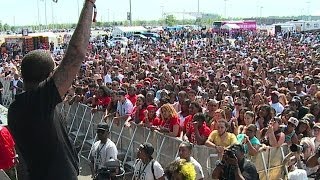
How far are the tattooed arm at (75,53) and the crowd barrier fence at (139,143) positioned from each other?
0.19 meters

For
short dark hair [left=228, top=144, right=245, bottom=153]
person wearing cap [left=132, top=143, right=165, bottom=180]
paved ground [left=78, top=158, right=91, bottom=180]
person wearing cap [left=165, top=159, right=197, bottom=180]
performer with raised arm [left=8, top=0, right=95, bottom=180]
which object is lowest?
paved ground [left=78, top=158, right=91, bottom=180]

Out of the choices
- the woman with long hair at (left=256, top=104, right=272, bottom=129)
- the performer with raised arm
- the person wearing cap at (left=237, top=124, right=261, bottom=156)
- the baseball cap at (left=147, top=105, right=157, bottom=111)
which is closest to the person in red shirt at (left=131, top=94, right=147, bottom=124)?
the baseball cap at (left=147, top=105, right=157, bottom=111)

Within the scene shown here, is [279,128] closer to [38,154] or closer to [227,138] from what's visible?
[227,138]

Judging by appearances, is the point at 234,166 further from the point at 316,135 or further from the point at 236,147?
the point at 316,135

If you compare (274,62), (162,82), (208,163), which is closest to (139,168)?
(208,163)

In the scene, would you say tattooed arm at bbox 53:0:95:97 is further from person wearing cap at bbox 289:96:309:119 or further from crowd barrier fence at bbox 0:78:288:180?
person wearing cap at bbox 289:96:309:119

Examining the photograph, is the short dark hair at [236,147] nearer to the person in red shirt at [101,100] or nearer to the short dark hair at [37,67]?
the short dark hair at [37,67]

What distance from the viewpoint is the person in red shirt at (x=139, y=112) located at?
9.08 m

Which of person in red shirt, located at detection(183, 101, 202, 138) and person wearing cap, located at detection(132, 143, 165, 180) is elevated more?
person in red shirt, located at detection(183, 101, 202, 138)

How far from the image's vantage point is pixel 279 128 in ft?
23.7

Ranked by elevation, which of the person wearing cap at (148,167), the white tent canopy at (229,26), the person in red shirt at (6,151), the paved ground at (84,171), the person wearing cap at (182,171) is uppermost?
the white tent canopy at (229,26)

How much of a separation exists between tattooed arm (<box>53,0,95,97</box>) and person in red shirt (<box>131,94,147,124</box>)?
7030 millimetres

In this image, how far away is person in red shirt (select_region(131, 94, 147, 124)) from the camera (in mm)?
9078

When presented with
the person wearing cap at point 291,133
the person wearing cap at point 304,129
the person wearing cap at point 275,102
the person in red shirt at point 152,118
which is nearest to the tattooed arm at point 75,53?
the person wearing cap at point 291,133
